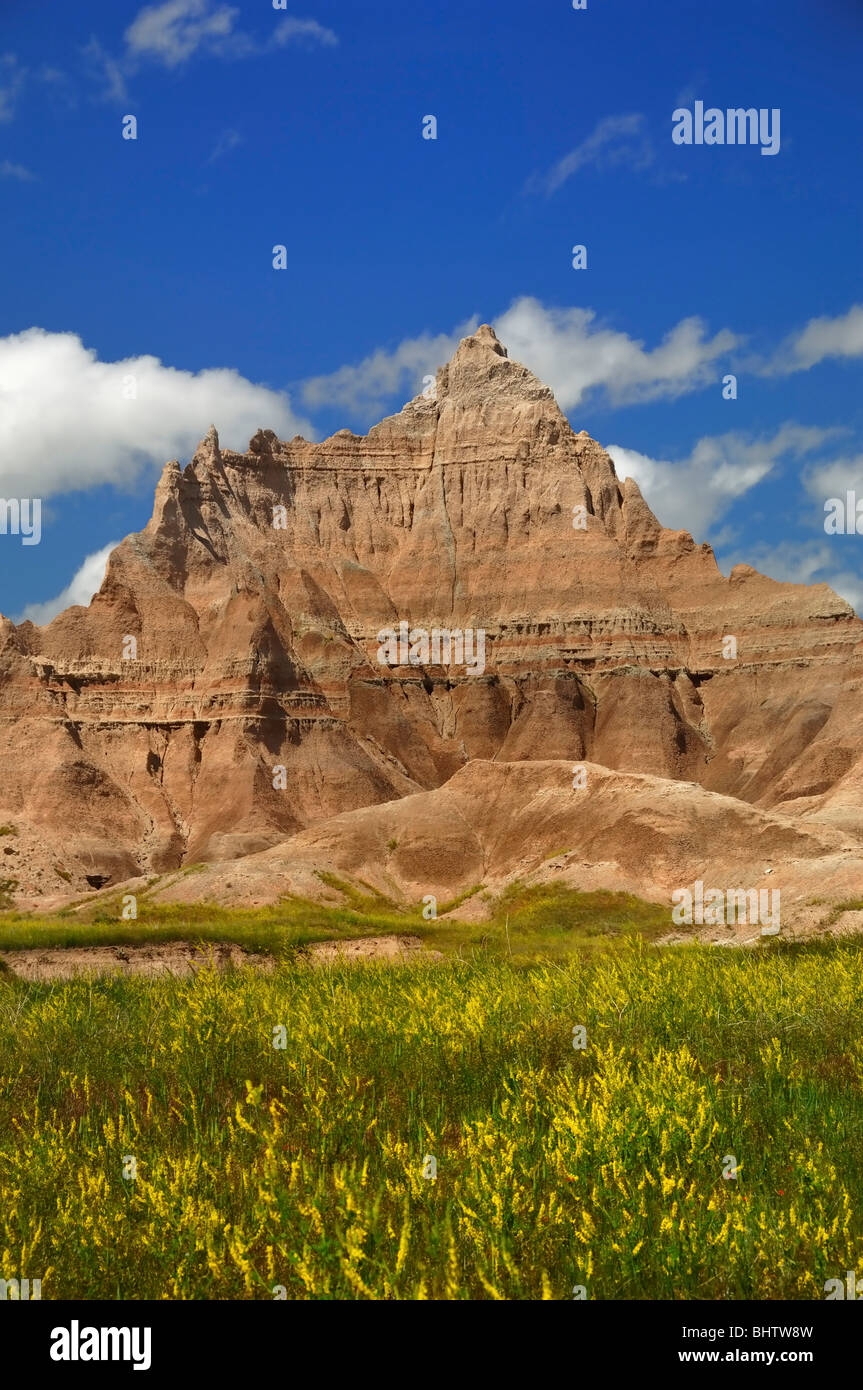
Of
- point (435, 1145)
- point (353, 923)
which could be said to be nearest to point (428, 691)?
point (353, 923)

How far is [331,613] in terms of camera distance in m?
116

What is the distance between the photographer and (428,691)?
374 ft

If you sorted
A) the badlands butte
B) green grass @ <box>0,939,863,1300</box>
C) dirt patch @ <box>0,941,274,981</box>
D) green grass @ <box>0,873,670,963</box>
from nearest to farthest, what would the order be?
green grass @ <box>0,939,863,1300</box> < dirt patch @ <box>0,941,274,981</box> < green grass @ <box>0,873,670,963</box> < the badlands butte

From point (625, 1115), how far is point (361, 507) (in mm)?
127510

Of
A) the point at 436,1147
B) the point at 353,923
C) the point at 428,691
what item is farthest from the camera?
the point at 428,691

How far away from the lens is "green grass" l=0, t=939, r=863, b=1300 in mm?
6531

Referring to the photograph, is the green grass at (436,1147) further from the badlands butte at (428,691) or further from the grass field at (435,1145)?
the badlands butte at (428,691)

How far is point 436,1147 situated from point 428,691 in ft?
347

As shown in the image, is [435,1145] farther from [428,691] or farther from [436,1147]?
[428,691]

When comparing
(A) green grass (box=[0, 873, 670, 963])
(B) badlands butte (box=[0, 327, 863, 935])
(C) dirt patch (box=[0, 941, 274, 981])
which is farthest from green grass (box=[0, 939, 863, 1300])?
(B) badlands butte (box=[0, 327, 863, 935])

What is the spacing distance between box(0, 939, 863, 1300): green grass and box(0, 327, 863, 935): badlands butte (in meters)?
38.3

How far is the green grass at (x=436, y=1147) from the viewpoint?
6.53 metres

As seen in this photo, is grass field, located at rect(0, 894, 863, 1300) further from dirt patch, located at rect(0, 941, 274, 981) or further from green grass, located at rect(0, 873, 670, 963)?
dirt patch, located at rect(0, 941, 274, 981)
